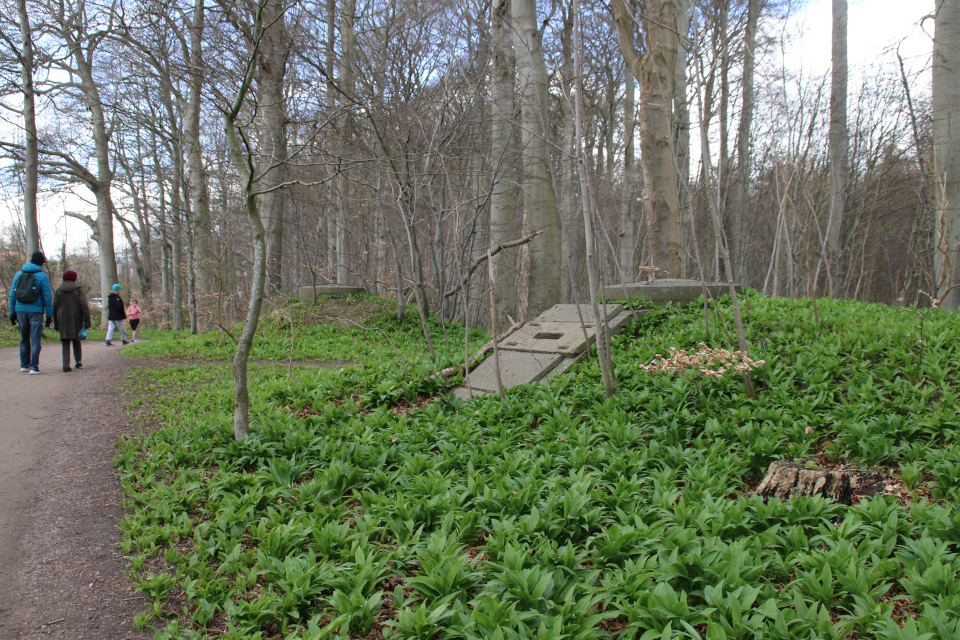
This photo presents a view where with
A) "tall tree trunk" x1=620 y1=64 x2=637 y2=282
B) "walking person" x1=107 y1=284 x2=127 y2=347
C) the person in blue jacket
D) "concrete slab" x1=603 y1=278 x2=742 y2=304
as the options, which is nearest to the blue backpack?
the person in blue jacket

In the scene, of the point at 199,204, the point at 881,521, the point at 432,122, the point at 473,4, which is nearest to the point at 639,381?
the point at 881,521

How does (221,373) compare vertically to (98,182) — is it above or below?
below

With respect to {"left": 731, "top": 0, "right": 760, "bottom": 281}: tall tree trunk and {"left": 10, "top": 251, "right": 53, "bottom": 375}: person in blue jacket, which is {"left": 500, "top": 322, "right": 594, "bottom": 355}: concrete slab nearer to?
{"left": 10, "top": 251, "right": 53, "bottom": 375}: person in blue jacket

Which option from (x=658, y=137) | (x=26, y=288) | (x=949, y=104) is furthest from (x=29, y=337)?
(x=949, y=104)

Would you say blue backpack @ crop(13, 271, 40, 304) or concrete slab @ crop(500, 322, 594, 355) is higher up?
blue backpack @ crop(13, 271, 40, 304)

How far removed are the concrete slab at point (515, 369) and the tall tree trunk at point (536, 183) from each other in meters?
3.38

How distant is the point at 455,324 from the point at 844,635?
417 inches

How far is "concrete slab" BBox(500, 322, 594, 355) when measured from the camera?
6125mm

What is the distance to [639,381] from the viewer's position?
5.05 m

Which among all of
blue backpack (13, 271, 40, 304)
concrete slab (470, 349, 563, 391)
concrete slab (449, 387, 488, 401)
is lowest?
concrete slab (449, 387, 488, 401)

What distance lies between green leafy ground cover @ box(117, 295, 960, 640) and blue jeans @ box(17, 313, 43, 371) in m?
3.77

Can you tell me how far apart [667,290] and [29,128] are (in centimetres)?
1525

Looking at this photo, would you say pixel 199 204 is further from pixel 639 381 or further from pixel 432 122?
pixel 639 381

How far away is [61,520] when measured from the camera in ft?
11.9
